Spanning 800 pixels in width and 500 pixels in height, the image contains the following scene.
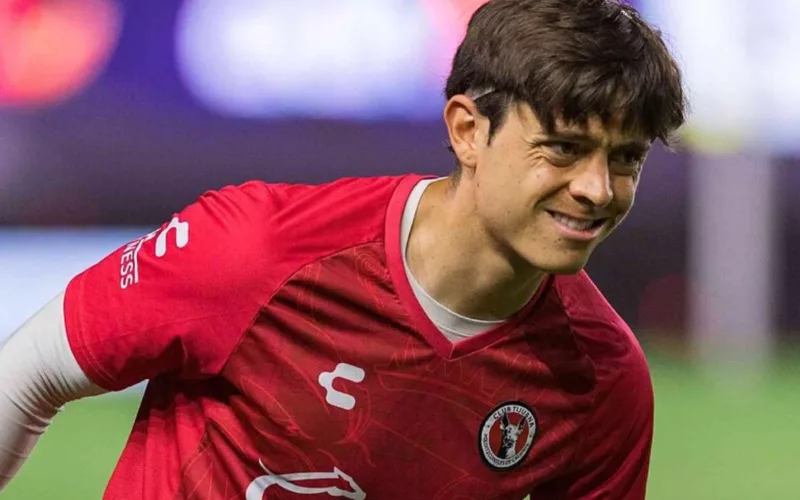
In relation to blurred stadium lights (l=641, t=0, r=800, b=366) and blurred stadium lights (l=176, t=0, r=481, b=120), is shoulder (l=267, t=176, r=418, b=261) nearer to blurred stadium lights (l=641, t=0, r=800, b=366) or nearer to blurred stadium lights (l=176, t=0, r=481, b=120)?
blurred stadium lights (l=176, t=0, r=481, b=120)

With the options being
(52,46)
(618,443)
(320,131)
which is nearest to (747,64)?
(320,131)

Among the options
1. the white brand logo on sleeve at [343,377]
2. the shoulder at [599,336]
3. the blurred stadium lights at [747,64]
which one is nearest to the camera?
the white brand logo on sleeve at [343,377]

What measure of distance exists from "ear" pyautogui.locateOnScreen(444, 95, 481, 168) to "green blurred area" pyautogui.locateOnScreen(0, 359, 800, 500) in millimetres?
3232

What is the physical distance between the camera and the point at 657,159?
883 cm

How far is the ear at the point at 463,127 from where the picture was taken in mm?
2615

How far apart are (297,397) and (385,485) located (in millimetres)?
219

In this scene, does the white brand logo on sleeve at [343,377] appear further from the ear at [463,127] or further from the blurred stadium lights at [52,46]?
the blurred stadium lights at [52,46]

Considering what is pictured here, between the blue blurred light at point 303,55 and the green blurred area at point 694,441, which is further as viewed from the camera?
the blue blurred light at point 303,55

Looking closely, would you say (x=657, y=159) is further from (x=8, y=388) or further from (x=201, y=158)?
(x=8, y=388)

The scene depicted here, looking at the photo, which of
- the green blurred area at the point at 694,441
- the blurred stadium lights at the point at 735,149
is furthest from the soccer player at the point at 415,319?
the blurred stadium lights at the point at 735,149

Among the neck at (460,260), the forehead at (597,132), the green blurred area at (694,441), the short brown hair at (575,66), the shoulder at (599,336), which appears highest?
the short brown hair at (575,66)

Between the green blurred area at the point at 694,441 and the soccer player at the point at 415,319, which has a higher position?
the soccer player at the point at 415,319

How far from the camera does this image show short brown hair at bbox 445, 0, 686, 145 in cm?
246

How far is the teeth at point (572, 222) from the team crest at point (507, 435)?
396 mm
